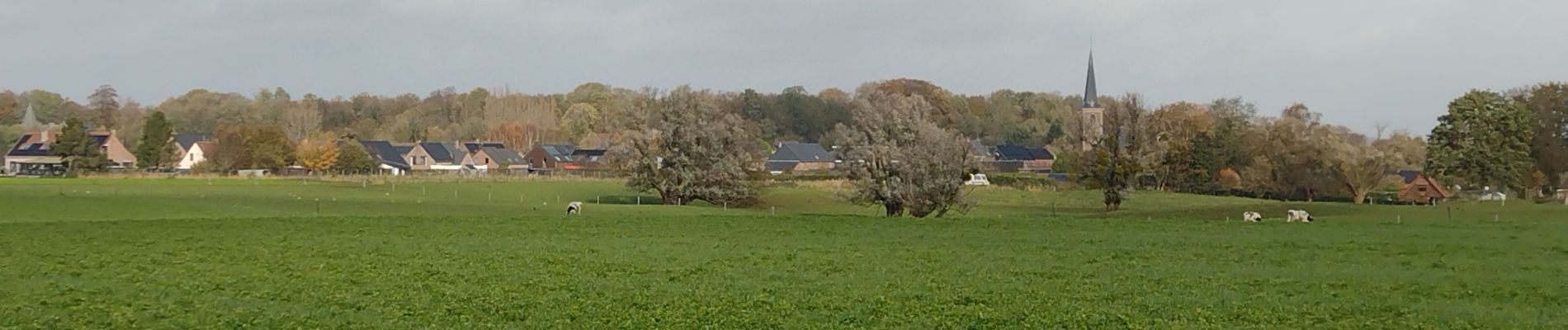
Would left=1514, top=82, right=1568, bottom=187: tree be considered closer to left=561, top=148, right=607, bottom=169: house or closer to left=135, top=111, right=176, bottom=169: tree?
left=561, top=148, right=607, bottom=169: house

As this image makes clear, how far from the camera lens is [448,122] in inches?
7402

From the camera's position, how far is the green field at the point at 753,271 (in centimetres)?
1855

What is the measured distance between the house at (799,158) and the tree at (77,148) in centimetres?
5848

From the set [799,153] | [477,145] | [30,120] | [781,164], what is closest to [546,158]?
[477,145]

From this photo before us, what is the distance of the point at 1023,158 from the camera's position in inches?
5969

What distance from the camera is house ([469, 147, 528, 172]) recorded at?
458 feet

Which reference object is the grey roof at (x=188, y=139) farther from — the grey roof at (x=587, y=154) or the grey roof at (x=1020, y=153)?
the grey roof at (x=1020, y=153)

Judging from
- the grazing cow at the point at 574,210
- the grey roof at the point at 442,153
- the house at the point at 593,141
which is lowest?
the grazing cow at the point at 574,210

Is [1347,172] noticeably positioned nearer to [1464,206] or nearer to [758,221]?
[1464,206]

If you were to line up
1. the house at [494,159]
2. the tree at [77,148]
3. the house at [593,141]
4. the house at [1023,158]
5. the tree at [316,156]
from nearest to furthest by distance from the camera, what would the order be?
the tree at [77,148]
the tree at [316,156]
the house at [494,159]
the house at [1023,158]
the house at [593,141]

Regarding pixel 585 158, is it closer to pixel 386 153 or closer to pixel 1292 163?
pixel 386 153

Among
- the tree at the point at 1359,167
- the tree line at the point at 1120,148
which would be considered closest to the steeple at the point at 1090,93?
the tree line at the point at 1120,148

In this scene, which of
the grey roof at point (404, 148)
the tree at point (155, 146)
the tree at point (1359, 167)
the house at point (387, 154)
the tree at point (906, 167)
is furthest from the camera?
the grey roof at point (404, 148)

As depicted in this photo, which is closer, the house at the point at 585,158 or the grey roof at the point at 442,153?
the house at the point at 585,158
